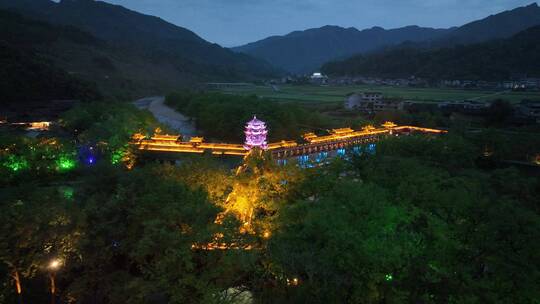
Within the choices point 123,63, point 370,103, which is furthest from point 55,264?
point 123,63

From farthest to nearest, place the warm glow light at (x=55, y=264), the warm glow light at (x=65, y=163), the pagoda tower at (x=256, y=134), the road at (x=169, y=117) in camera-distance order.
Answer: the road at (x=169, y=117), the pagoda tower at (x=256, y=134), the warm glow light at (x=65, y=163), the warm glow light at (x=55, y=264)

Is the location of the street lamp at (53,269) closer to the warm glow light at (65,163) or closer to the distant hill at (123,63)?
the warm glow light at (65,163)

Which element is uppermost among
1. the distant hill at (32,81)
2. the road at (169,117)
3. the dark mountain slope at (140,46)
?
the dark mountain slope at (140,46)

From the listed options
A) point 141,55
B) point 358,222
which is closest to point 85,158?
point 358,222

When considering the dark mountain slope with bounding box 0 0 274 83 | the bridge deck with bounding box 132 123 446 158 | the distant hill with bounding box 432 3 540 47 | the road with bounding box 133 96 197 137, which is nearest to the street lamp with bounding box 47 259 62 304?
the bridge deck with bounding box 132 123 446 158

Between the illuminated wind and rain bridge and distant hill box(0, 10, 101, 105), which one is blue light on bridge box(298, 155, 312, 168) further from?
distant hill box(0, 10, 101, 105)

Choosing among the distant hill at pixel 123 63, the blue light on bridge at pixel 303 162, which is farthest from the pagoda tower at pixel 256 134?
the distant hill at pixel 123 63

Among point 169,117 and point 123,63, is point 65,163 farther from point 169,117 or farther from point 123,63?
point 123,63
